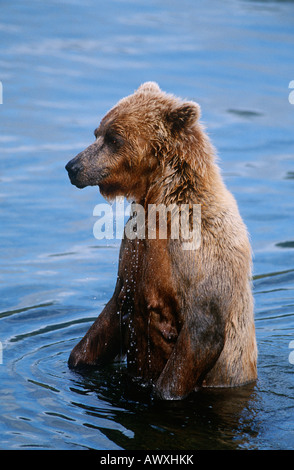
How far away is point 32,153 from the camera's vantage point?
43.9ft

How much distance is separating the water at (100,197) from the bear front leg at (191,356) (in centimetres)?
15

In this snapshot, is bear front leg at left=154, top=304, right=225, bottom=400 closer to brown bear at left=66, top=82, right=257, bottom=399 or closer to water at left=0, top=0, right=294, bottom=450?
brown bear at left=66, top=82, right=257, bottom=399

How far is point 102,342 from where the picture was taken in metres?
7.47

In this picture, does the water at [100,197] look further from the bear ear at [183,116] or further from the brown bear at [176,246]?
the bear ear at [183,116]

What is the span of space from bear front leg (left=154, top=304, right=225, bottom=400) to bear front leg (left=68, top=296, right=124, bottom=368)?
0.65 metres

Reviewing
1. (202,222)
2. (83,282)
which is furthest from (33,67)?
(202,222)

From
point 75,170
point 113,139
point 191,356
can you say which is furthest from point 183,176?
point 191,356

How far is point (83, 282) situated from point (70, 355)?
2.19 m

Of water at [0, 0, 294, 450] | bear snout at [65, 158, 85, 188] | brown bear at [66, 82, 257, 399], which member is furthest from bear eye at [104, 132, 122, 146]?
water at [0, 0, 294, 450]

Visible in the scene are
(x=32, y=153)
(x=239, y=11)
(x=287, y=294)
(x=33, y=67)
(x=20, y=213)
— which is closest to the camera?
(x=287, y=294)

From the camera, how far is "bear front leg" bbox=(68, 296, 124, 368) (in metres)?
7.36

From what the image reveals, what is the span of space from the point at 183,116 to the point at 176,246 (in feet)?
2.92

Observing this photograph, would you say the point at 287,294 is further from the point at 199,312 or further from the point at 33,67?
the point at 33,67

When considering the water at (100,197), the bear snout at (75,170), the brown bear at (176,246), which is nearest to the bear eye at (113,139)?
the brown bear at (176,246)
